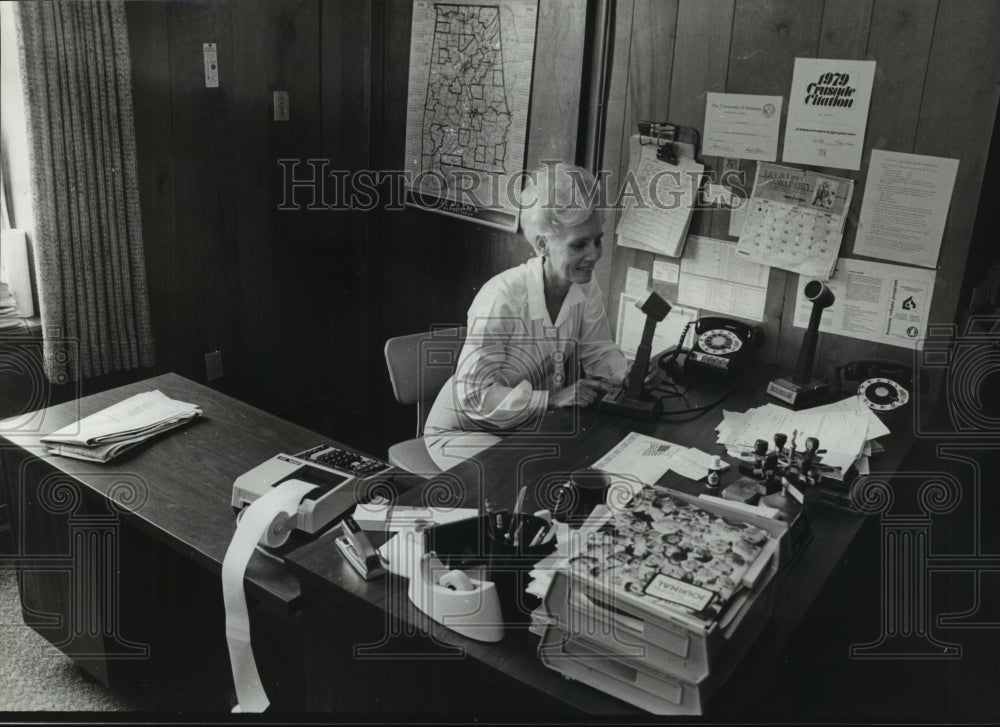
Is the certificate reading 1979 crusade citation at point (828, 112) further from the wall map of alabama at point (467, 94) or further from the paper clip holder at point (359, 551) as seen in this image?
the paper clip holder at point (359, 551)

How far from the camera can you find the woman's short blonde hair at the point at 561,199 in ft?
8.30

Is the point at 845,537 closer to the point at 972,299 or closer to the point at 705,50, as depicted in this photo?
the point at 972,299

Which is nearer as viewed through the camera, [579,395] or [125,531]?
[125,531]

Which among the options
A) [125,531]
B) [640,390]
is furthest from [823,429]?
[125,531]

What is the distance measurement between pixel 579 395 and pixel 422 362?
60 cm

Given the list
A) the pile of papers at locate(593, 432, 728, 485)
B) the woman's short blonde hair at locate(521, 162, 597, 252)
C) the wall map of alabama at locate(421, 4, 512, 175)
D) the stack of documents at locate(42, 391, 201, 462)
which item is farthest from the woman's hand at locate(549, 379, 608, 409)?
the wall map of alabama at locate(421, 4, 512, 175)

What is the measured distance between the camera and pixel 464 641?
1.48 m

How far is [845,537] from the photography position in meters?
1.83

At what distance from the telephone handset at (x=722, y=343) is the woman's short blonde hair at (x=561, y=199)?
0.59 meters

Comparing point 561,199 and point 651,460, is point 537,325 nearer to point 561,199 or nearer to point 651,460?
point 561,199

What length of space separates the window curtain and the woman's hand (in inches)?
75.9

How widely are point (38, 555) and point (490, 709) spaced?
5.24 ft

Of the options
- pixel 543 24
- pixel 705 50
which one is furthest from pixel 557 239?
pixel 543 24

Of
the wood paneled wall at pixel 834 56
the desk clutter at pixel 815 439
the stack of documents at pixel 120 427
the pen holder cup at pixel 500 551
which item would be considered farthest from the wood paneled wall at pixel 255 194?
the pen holder cup at pixel 500 551
